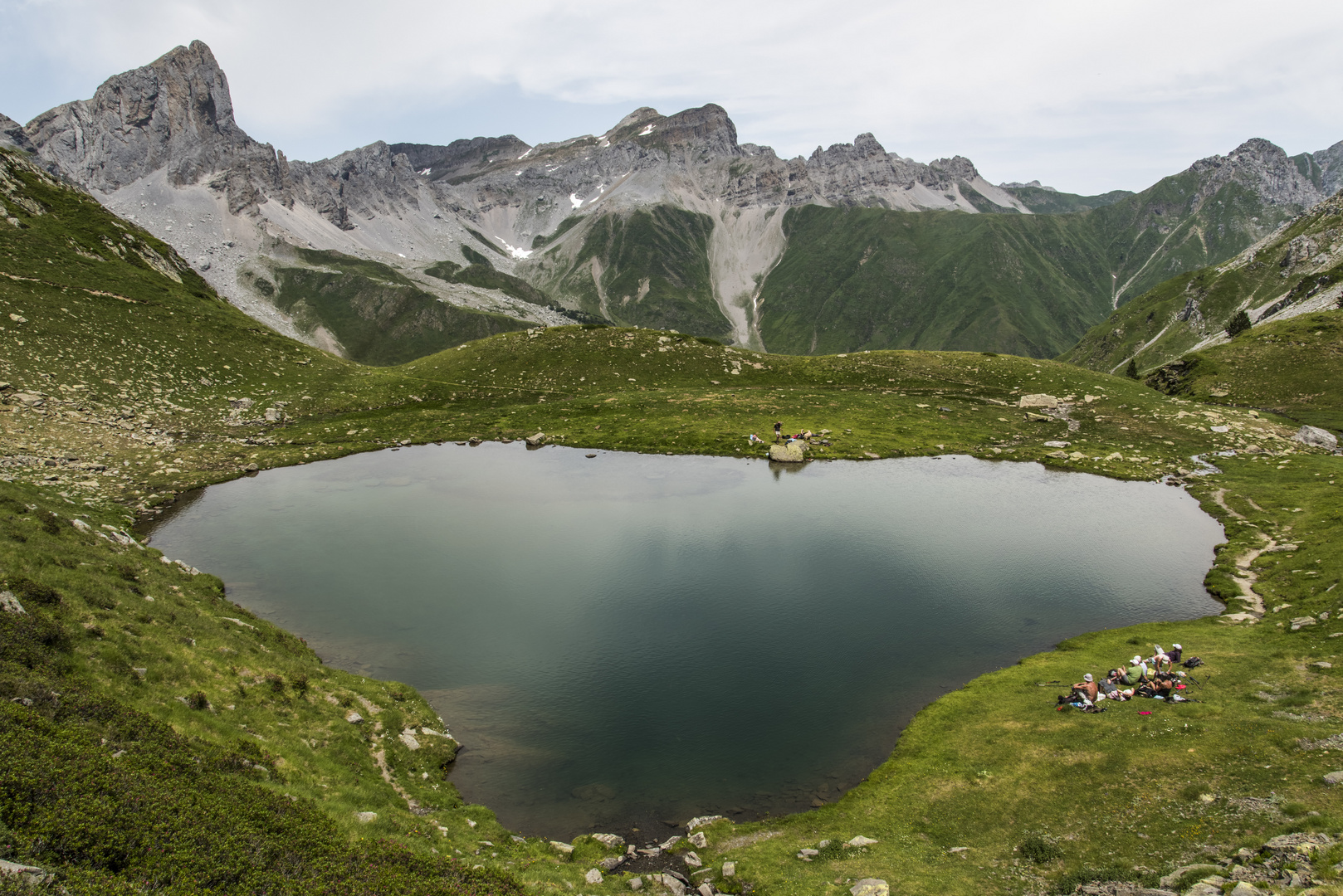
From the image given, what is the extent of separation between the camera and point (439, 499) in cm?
6166

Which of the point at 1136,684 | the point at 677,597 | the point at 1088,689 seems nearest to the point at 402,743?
the point at 677,597

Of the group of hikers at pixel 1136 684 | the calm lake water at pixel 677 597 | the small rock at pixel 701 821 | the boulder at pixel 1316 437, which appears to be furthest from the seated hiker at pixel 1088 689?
the boulder at pixel 1316 437

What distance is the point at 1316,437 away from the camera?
266 ft

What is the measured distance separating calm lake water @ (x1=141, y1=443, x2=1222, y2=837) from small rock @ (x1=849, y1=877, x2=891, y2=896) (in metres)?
6.09

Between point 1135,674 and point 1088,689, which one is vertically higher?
point 1135,674

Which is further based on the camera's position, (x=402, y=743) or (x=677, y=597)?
(x=677, y=597)

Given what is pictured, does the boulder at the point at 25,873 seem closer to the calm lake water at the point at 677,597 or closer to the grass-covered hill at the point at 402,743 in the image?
the grass-covered hill at the point at 402,743

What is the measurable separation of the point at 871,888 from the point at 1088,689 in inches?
696

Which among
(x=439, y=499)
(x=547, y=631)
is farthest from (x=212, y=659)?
(x=439, y=499)

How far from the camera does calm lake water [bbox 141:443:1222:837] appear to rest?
29.3m

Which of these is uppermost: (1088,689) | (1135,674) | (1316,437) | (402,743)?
(1316,437)

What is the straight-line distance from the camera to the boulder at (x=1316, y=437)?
79.9 meters

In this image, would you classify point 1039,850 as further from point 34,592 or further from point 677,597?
point 34,592

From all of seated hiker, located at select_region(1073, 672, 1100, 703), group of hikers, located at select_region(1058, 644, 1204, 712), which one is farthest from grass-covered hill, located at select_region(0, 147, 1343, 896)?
seated hiker, located at select_region(1073, 672, 1100, 703)
